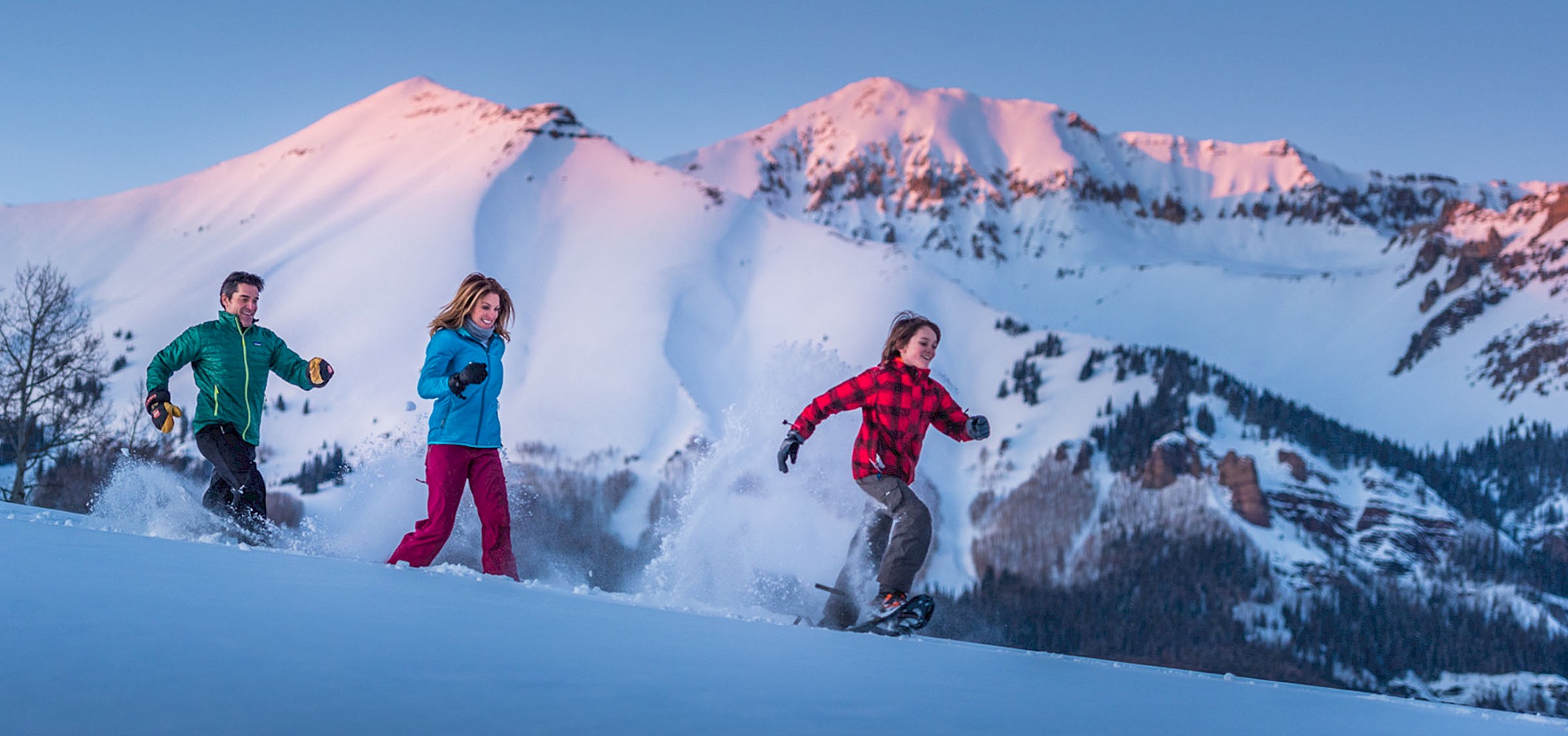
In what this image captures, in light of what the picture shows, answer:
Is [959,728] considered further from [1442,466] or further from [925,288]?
[1442,466]

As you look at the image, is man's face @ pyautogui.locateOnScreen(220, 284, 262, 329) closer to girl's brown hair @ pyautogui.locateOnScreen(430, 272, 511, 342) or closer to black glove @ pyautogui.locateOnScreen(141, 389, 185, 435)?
black glove @ pyautogui.locateOnScreen(141, 389, 185, 435)

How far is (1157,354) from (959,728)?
6228 inches

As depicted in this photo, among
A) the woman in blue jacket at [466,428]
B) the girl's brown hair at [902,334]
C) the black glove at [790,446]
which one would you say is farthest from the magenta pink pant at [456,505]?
the girl's brown hair at [902,334]

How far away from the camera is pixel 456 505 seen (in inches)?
277

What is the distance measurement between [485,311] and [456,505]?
1.19 m

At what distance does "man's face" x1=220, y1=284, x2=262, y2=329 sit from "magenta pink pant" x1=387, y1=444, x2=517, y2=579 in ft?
7.09

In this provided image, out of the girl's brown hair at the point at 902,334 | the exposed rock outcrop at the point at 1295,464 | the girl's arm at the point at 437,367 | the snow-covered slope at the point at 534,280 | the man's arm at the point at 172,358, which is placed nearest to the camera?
the girl's arm at the point at 437,367

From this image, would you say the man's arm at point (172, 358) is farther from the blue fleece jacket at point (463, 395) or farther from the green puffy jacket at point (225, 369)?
the blue fleece jacket at point (463, 395)

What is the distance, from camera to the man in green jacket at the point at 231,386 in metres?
8.01

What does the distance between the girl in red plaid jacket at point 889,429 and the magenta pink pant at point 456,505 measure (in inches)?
71.1

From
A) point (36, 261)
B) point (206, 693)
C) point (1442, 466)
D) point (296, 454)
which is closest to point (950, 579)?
point (296, 454)

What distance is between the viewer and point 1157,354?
153125 millimetres

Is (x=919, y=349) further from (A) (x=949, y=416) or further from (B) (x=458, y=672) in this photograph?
(B) (x=458, y=672)

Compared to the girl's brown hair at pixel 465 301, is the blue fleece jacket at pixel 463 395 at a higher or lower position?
lower
